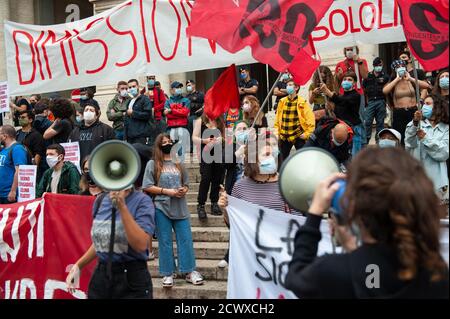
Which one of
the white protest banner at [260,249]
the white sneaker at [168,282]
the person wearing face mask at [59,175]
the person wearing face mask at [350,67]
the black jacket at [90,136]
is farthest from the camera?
the person wearing face mask at [350,67]

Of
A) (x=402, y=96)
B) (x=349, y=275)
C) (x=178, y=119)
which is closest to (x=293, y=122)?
(x=402, y=96)

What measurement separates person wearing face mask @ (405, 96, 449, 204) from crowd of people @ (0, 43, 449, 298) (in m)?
0.01

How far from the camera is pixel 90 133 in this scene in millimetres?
9414

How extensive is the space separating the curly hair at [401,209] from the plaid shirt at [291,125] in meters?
6.98

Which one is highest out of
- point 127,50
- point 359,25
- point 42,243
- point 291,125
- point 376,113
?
point 359,25

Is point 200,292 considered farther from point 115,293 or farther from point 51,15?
point 51,15

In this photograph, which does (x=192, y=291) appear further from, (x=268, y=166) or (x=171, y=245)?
(x=268, y=166)

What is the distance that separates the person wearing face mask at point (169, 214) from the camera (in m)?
7.50

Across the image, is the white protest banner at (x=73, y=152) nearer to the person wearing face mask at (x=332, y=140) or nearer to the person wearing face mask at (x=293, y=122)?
the person wearing face mask at (x=293, y=122)

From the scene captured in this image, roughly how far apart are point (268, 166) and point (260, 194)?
244 millimetres

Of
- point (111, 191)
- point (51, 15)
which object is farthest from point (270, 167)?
point (51, 15)

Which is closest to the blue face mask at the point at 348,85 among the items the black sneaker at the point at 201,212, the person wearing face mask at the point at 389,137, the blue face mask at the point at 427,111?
the blue face mask at the point at 427,111

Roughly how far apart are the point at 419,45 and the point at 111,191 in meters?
2.98

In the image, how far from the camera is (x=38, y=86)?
7.92 meters
